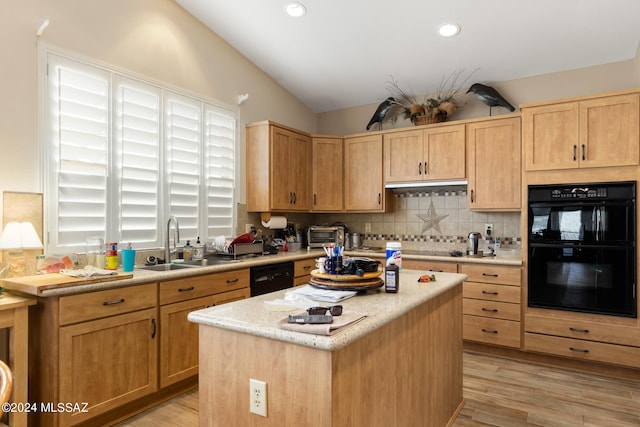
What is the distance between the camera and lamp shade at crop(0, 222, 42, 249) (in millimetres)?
2373

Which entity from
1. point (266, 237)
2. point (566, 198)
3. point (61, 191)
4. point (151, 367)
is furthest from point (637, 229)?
point (61, 191)

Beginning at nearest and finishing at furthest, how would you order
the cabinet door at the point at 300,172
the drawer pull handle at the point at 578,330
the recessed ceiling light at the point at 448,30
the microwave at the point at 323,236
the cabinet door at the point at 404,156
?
the drawer pull handle at the point at 578,330 < the recessed ceiling light at the point at 448,30 < the cabinet door at the point at 404,156 < the cabinet door at the point at 300,172 < the microwave at the point at 323,236

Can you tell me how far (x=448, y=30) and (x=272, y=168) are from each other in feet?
6.97

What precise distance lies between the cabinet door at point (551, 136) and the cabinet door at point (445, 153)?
0.67m

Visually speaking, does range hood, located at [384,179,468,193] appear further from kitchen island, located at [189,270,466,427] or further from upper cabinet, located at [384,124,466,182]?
kitchen island, located at [189,270,466,427]

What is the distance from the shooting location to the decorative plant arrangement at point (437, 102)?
431 centimetres

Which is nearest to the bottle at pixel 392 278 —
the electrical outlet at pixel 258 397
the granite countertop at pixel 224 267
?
the electrical outlet at pixel 258 397

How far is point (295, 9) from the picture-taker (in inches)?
136

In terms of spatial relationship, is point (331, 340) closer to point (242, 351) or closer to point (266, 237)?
point (242, 351)

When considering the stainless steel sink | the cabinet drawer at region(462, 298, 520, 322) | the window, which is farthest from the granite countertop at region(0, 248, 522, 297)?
the window

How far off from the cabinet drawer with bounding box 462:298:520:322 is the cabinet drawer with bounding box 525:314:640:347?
11 centimetres

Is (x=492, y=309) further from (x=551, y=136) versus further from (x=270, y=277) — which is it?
(x=270, y=277)

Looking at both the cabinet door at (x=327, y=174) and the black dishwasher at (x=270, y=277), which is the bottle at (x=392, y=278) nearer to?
the black dishwasher at (x=270, y=277)

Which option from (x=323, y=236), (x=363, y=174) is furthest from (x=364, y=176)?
(x=323, y=236)
